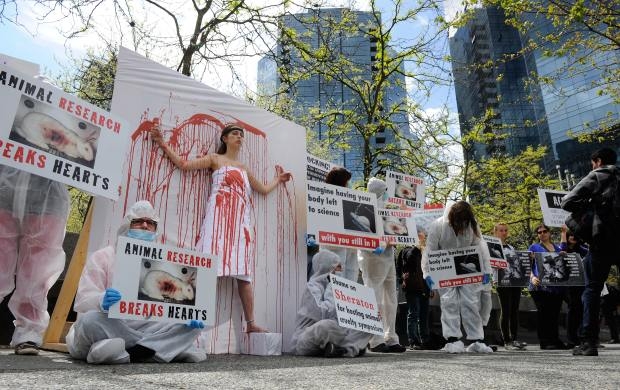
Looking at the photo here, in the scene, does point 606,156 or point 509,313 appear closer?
point 606,156

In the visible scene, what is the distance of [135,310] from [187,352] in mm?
524

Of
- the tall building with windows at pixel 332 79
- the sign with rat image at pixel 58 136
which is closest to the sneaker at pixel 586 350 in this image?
the sign with rat image at pixel 58 136

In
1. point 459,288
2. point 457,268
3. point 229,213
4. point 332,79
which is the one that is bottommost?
point 459,288

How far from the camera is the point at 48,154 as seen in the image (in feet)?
10.7

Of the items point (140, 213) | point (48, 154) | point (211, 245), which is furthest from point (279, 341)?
point (48, 154)

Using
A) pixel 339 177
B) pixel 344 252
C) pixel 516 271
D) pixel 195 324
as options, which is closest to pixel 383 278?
pixel 344 252

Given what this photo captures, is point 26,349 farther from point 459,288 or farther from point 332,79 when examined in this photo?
point 332,79

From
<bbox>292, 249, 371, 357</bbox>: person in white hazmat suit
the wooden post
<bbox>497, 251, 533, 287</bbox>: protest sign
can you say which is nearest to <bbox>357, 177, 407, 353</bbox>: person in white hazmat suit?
<bbox>292, 249, 371, 357</bbox>: person in white hazmat suit

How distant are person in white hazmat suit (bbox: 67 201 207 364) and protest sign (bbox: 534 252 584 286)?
5048 millimetres

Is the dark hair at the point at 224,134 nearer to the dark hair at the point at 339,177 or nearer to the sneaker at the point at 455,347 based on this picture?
the dark hair at the point at 339,177

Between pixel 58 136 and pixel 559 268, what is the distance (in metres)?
6.19

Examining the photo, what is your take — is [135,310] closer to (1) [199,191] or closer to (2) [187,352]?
(2) [187,352]

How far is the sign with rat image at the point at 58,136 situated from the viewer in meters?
3.16

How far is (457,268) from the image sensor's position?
5797mm
